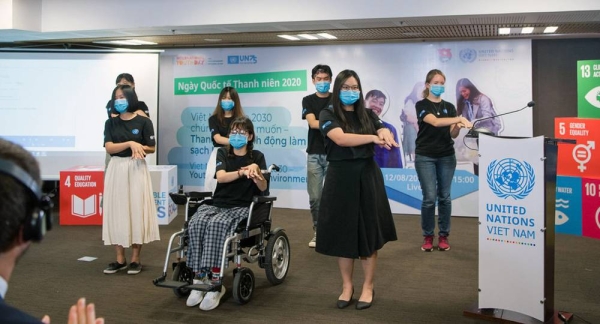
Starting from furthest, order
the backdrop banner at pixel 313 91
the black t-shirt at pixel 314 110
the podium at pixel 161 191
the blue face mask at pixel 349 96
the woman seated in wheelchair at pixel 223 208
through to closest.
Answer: the backdrop banner at pixel 313 91, the podium at pixel 161 191, the black t-shirt at pixel 314 110, the woman seated in wheelchair at pixel 223 208, the blue face mask at pixel 349 96

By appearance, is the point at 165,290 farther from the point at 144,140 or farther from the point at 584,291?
the point at 584,291

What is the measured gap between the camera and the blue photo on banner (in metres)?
5.94

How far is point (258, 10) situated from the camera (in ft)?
19.5

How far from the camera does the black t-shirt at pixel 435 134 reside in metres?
5.01

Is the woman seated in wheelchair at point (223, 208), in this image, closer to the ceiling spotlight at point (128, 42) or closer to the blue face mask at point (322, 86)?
the blue face mask at point (322, 86)

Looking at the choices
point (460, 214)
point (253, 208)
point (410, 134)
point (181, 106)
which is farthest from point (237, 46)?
point (253, 208)

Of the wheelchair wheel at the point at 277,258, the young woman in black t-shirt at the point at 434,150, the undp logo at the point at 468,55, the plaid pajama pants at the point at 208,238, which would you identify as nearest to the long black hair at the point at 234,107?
the wheelchair wheel at the point at 277,258

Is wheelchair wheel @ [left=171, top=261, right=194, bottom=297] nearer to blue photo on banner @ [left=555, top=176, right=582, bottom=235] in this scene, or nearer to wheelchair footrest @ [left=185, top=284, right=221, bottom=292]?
wheelchair footrest @ [left=185, top=284, right=221, bottom=292]

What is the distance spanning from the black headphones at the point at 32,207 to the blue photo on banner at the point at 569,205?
5767 mm

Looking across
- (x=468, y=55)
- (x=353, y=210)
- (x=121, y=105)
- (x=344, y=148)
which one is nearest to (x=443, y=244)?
(x=353, y=210)

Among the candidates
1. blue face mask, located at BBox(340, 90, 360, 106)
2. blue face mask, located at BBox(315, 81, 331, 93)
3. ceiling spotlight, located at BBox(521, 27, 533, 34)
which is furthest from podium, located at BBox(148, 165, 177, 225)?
ceiling spotlight, located at BBox(521, 27, 533, 34)

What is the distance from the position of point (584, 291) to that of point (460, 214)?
304 cm

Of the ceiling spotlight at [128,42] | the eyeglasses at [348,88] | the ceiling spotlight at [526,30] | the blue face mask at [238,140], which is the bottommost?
the blue face mask at [238,140]

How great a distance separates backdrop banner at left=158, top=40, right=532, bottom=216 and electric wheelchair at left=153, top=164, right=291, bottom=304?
332 centimetres
